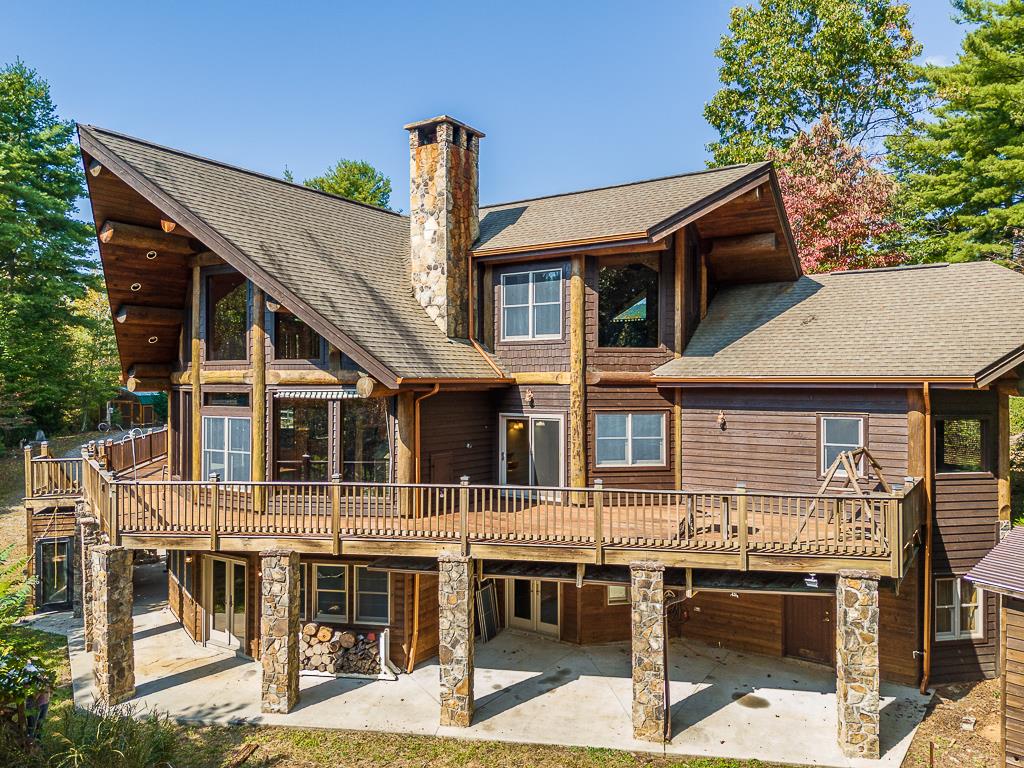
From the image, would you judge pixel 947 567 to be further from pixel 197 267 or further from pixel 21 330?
pixel 21 330

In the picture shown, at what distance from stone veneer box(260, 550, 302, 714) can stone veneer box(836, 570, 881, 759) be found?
892 cm

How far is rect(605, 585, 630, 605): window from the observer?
1371 centimetres

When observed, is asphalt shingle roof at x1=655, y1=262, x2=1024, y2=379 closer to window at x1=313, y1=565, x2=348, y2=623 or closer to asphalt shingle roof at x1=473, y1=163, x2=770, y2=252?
asphalt shingle roof at x1=473, y1=163, x2=770, y2=252

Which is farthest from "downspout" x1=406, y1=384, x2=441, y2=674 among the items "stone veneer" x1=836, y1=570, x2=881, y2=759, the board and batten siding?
"stone veneer" x1=836, y1=570, x2=881, y2=759

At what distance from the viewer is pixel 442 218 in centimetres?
1370

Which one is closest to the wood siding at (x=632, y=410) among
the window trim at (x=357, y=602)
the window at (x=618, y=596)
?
the window at (x=618, y=596)

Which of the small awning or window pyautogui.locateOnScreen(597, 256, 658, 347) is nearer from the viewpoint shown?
the small awning

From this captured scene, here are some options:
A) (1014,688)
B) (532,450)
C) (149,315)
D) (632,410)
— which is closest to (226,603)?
(149,315)

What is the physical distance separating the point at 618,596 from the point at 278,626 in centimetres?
741

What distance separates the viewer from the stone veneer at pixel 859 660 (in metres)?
8.80

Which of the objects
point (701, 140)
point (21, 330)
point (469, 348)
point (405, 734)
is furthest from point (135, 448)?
point (701, 140)

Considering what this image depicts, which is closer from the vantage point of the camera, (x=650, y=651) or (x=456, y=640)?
(x=650, y=651)

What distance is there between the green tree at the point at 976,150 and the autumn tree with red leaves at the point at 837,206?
99cm

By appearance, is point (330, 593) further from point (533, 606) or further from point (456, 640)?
point (533, 606)
